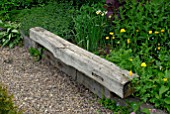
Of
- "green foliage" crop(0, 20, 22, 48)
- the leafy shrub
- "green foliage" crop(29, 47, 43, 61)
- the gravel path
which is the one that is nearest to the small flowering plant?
the gravel path

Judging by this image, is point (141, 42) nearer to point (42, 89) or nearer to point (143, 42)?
point (143, 42)

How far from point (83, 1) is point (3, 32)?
147 cm

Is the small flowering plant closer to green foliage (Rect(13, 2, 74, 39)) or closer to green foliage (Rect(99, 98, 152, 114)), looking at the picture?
green foliage (Rect(99, 98, 152, 114))

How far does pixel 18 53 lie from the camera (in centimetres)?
562

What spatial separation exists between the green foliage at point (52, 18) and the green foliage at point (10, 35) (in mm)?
196

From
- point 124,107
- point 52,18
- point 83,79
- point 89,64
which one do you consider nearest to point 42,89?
point 83,79

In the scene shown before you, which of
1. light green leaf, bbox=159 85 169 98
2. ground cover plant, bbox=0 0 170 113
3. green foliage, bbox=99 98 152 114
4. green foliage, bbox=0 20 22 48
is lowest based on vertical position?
green foliage, bbox=99 98 152 114

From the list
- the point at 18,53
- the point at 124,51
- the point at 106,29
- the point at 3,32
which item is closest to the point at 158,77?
the point at 124,51

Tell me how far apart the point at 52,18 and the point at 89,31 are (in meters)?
1.12

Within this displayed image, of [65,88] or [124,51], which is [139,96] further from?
[65,88]

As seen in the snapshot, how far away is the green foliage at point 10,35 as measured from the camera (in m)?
5.87

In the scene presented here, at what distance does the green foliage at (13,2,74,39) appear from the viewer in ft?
17.3

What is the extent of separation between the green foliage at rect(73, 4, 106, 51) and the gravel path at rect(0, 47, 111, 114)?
0.52 metres

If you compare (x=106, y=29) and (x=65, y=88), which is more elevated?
(x=106, y=29)
